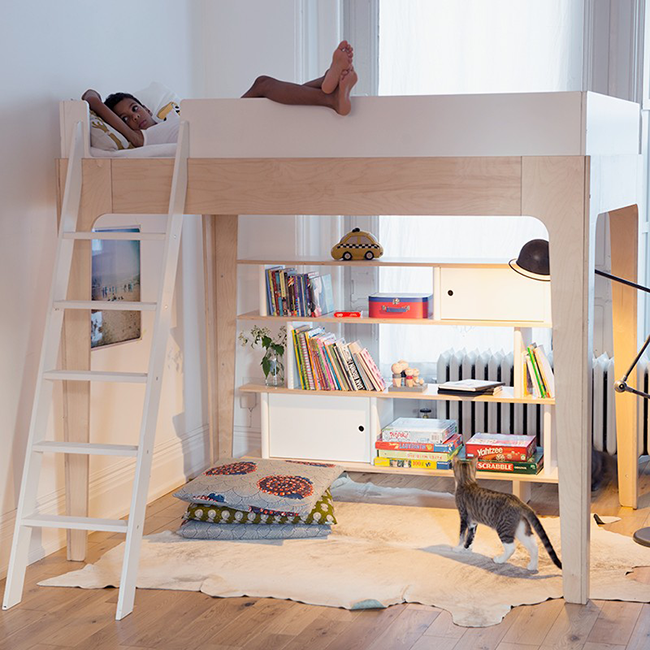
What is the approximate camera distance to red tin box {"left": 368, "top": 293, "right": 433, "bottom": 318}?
13.0 feet

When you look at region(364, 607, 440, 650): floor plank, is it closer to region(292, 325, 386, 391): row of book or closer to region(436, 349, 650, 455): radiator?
region(292, 325, 386, 391): row of book

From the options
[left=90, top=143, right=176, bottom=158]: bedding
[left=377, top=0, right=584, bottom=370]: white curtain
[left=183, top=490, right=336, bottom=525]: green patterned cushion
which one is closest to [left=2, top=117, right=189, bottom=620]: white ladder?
[left=90, top=143, right=176, bottom=158]: bedding

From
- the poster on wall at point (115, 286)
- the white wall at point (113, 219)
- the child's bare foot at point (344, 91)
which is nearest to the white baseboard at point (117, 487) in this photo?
the white wall at point (113, 219)

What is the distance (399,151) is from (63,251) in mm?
1158

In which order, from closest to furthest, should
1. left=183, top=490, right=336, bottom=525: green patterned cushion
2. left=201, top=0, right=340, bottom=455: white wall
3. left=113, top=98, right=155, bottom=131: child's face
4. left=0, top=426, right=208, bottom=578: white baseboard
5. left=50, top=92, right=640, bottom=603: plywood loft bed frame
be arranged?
1. left=50, top=92, right=640, bottom=603: plywood loft bed frame
2. left=0, top=426, right=208, bottom=578: white baseboard
3. left=113, top=98, right=155, bottom=131: child's face
4. left=183, top=490, right=336, bottom=525: green patterned cushion
5. left=201, top=0, right=340, bottom=455: white wall

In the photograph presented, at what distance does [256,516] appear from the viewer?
3.68m

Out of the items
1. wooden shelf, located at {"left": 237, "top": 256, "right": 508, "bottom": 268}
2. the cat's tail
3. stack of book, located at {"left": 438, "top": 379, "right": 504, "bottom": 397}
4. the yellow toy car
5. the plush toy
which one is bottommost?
the cat's tail

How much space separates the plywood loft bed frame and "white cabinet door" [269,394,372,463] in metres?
1.02

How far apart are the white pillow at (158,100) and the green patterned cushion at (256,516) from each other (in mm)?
1524

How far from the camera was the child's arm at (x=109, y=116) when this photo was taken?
11.3 ft

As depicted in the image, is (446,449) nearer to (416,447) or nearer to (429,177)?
(416,447)

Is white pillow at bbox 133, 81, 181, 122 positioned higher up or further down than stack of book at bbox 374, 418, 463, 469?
higher up

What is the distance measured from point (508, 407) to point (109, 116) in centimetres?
219

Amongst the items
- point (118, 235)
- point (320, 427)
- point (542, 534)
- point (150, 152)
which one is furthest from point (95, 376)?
point (542, 534)
